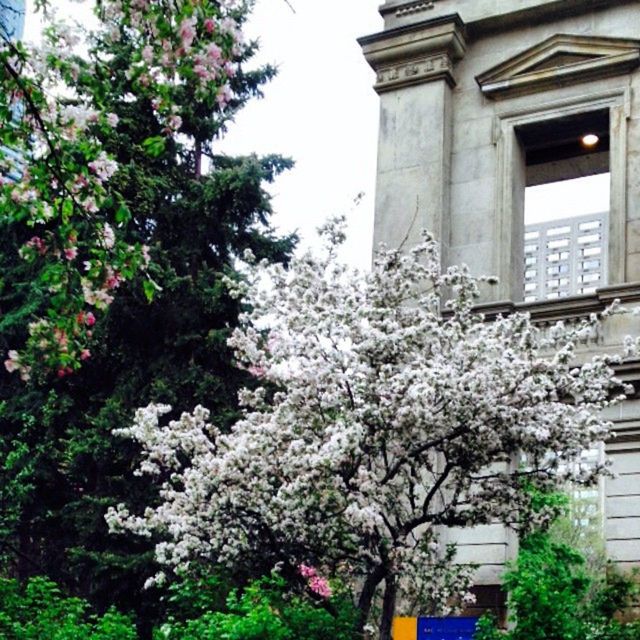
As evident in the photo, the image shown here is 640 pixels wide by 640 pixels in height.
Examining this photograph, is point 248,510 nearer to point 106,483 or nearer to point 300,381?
point 300,381

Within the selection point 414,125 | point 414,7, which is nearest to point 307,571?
point 414,125

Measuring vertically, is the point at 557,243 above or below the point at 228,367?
above

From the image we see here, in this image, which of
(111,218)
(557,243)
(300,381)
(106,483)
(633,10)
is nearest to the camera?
(300,381)

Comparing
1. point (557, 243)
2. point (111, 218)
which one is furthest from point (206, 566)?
point (557, 243)

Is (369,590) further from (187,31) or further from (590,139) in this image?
(590,139)

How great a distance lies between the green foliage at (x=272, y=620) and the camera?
12859 millimetres

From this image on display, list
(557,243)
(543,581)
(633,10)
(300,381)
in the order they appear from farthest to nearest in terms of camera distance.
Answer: (557,243) < (633,10) < (300,381) < (543,581)

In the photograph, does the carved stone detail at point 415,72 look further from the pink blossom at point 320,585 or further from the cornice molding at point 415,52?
the pink blossom at point 320,585

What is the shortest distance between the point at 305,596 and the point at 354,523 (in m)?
1.75

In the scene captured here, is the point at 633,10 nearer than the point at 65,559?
Yes

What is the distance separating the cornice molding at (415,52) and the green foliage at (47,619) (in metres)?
9.69

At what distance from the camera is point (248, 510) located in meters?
14.0

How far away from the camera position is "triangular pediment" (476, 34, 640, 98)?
18844 mm

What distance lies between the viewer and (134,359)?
22.2 m
